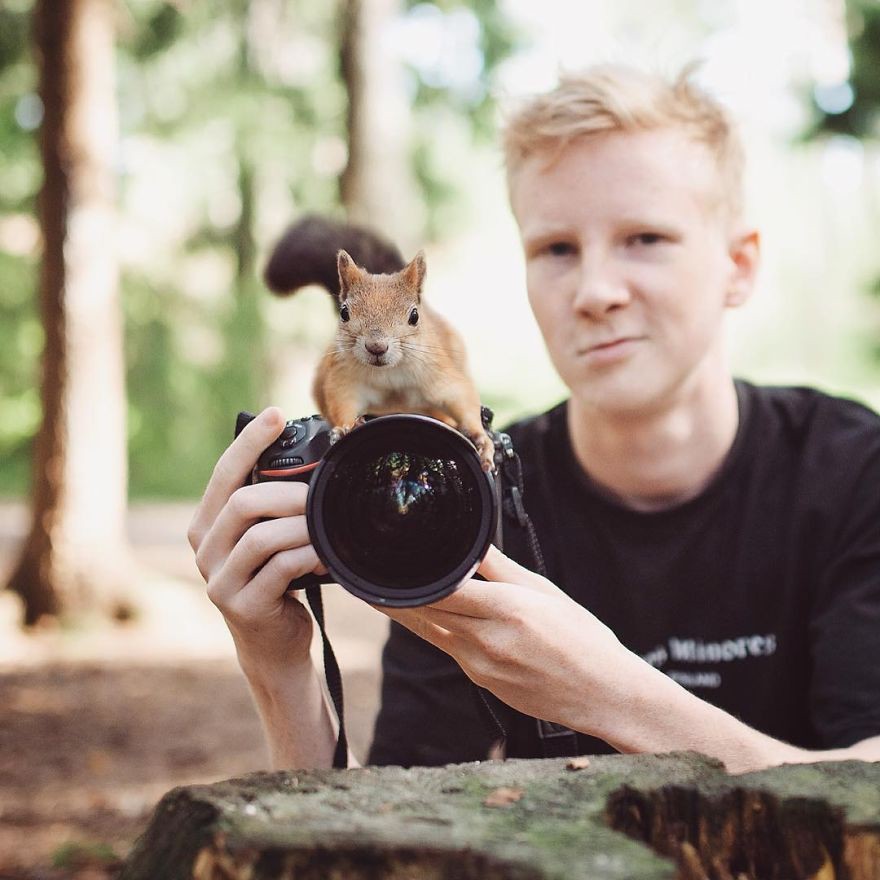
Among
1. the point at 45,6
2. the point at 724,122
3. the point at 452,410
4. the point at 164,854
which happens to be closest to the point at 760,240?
the point at 724,122

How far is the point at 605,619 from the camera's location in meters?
2.07

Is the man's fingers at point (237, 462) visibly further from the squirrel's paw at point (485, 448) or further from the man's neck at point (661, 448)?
the man's neck at point (661, 448)

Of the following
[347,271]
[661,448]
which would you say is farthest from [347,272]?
[661,448]

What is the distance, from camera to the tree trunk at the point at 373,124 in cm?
570

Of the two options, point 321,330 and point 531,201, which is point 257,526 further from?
point 321,330

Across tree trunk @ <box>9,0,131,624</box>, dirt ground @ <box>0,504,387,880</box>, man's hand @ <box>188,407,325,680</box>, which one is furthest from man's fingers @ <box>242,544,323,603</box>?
tree trunk @ <box>9,0,131,624</box>

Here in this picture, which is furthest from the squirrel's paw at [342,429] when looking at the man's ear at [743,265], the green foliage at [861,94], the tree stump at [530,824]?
the green foliage at [861,94]

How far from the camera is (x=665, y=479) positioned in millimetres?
2166

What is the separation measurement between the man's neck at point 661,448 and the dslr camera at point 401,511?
893mm

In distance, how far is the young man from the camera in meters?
1.90

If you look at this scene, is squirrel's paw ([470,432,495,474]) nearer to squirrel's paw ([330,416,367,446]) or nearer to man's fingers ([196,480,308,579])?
squirrel's paw ([330,416,367,446])

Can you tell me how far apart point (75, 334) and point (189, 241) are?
6.13 metres

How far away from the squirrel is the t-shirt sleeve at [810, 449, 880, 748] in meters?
0.91

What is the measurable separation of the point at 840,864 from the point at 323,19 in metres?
10.2
